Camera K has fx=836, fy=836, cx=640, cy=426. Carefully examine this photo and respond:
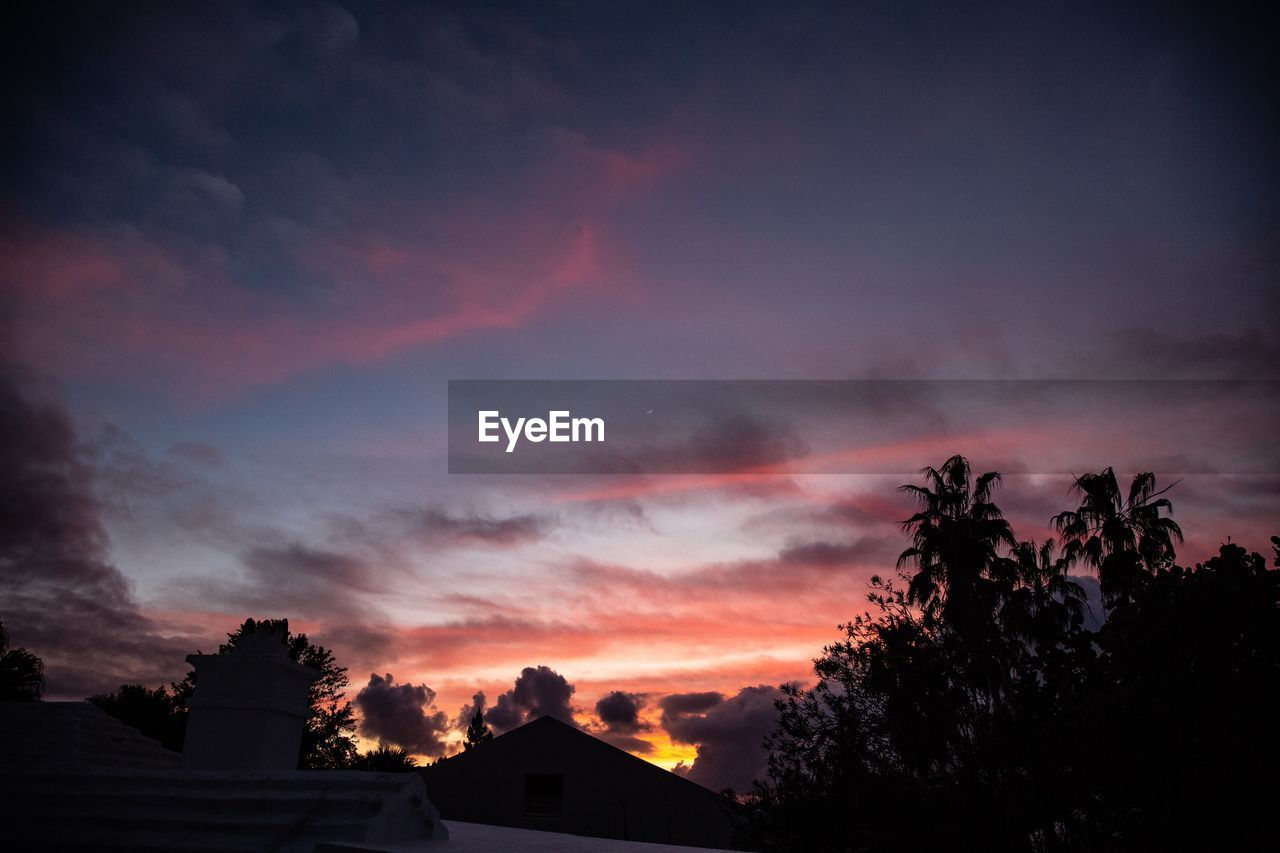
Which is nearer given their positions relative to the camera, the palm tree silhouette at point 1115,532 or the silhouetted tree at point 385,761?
the palm tree silhouette at point 1115,532

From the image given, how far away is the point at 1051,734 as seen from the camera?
1488 cm

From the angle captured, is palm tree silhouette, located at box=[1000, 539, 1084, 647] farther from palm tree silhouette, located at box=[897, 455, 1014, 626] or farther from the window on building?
the window on building

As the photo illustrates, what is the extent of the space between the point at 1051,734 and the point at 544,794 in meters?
17.4

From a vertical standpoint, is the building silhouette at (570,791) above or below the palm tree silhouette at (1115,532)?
below

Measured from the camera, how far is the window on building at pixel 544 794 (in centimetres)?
2681

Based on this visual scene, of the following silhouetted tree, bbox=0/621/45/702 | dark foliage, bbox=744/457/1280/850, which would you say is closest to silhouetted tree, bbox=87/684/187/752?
silhouetted tree, bbox=0/621/45/702

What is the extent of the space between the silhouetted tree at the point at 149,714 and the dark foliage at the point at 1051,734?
32974 millimetres

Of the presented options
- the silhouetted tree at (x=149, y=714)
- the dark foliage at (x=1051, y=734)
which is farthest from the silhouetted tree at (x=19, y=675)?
the dark foliage at (x=1051, y=734)

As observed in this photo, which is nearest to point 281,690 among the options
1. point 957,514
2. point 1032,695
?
point 1032,695

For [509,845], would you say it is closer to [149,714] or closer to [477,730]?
[149,714]

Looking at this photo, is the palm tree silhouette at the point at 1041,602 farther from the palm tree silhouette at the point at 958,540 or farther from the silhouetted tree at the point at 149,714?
the silhouetted tree at the point at 149,714

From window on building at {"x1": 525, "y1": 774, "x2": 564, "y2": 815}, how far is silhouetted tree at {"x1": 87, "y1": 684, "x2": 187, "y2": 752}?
20.2 m

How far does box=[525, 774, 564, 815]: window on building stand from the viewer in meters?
26.8

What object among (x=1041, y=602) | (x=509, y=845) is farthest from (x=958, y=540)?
(x=509, y=845)
